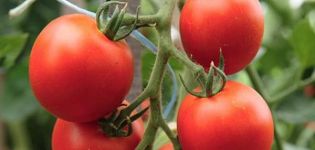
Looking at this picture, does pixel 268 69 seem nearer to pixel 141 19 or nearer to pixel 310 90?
pixel 310 90

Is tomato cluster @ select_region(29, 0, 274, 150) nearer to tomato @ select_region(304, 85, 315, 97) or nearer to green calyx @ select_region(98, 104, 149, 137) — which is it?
green calyx @ select_region(98, 104, 149, 137)

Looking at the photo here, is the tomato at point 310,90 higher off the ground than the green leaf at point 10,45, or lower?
lower

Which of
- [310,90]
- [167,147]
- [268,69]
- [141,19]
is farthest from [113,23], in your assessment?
[268,69]

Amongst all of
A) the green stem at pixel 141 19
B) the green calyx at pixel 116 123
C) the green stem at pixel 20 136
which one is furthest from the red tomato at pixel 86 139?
the green stem at pixel 20 136

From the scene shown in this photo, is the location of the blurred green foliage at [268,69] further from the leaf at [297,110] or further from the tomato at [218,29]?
the tomato at [218,29]

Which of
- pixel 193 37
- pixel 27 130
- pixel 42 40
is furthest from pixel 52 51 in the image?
pixel 27 130

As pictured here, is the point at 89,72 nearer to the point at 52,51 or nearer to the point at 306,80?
the point at 52,51
